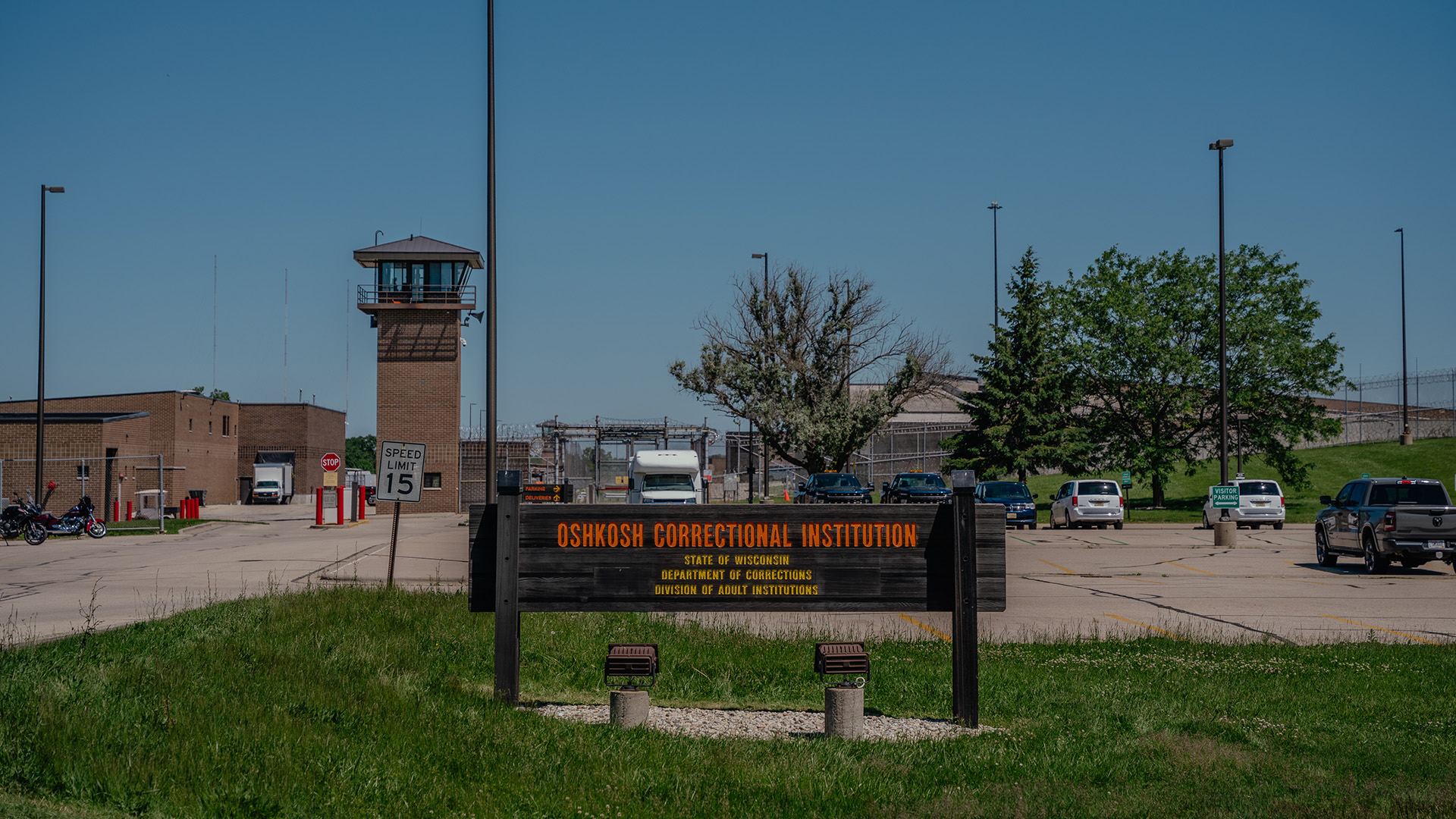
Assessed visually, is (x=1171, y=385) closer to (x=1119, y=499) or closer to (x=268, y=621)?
(x=1119, y=499)

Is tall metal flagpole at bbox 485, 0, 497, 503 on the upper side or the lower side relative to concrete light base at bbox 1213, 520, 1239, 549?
upper

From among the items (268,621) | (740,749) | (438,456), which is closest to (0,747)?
(740,749)

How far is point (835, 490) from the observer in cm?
4100

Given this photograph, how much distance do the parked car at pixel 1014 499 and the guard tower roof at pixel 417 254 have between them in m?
25.6

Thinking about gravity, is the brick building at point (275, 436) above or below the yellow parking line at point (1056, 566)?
above

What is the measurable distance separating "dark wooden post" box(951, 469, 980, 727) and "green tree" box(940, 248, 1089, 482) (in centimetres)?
4029

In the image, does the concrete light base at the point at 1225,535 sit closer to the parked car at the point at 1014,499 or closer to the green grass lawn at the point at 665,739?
the parked car at the point at 1014,499

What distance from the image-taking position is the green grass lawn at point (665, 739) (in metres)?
5.70

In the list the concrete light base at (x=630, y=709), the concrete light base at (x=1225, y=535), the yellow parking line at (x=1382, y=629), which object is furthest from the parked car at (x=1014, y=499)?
the concrete light base at (x=630, y=709)

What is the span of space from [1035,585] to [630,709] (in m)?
13.1

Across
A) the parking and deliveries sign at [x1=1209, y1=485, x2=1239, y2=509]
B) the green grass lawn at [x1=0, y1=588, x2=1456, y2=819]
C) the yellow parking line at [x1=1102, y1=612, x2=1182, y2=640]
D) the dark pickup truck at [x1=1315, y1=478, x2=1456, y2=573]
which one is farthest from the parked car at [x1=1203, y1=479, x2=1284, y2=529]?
the green grass lawn at [x1=0, y1=588, x2=1456, y2=819]

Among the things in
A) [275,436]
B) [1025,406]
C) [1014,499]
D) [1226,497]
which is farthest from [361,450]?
[1226,497]

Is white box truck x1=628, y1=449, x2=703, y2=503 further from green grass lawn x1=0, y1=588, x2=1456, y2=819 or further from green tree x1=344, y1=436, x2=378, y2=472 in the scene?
green tree x1=344, y1=436, x2=378, y2=472

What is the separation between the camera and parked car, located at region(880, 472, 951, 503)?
3931 centimetres
